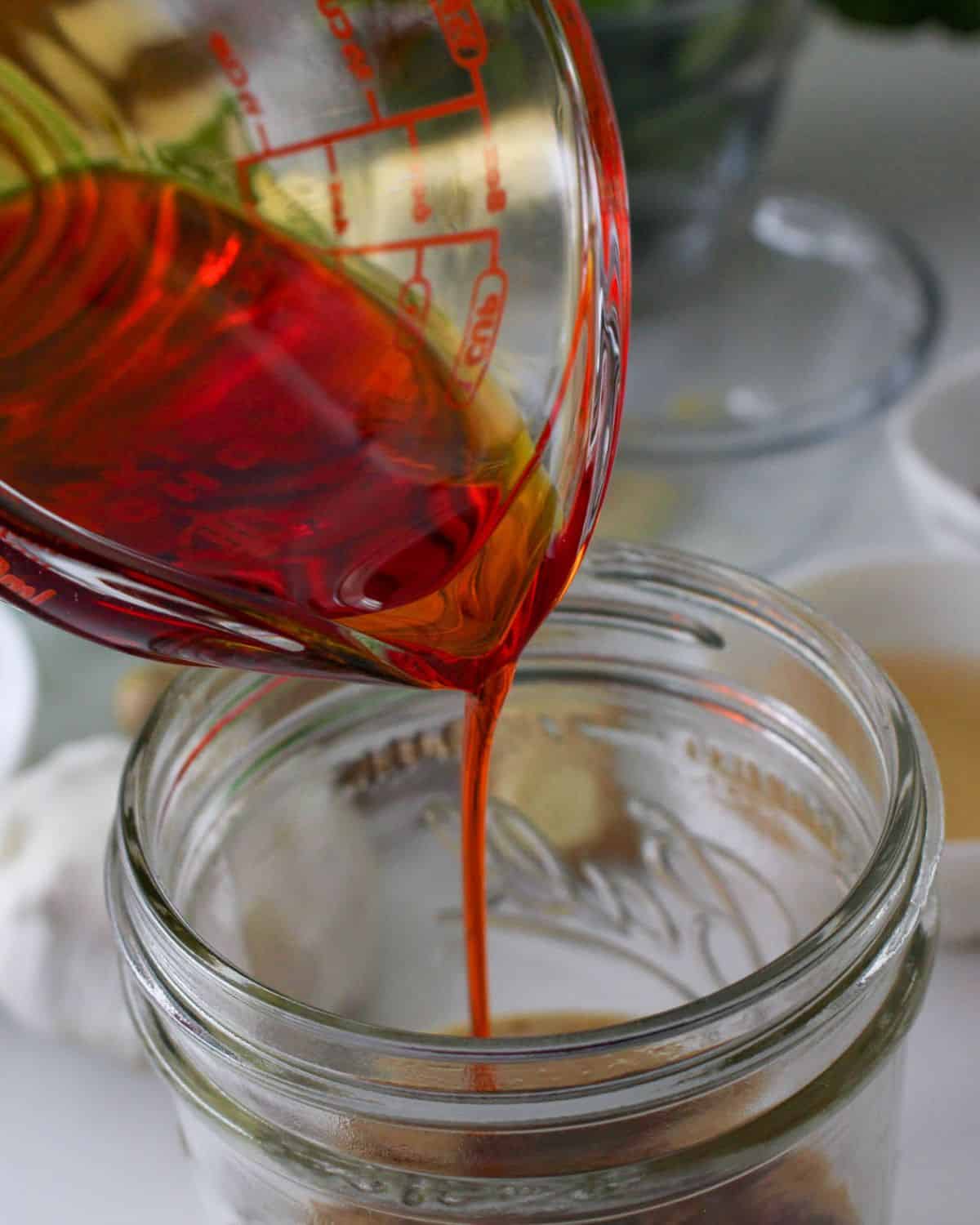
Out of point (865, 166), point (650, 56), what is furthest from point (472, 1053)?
point (865, 166)

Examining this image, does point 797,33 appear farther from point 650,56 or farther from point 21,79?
point 21,79

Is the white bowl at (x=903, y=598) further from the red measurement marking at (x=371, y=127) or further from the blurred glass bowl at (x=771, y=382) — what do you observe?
the red measurement marking at (x=371, y=127)

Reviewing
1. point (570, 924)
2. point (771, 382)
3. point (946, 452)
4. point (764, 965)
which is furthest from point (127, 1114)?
point (771, 382)

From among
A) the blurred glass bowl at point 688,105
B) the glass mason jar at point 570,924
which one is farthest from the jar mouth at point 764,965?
the blurred glass bowl at point 688,105

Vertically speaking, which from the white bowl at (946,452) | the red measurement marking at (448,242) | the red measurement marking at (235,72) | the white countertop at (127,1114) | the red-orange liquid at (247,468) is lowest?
the white countertop at (127,1114)

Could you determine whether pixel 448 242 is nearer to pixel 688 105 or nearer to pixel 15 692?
pixel 15 692

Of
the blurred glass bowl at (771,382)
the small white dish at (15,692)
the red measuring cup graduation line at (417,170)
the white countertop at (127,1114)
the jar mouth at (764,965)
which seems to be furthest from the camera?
the blurred glass bowl at (771,382)
